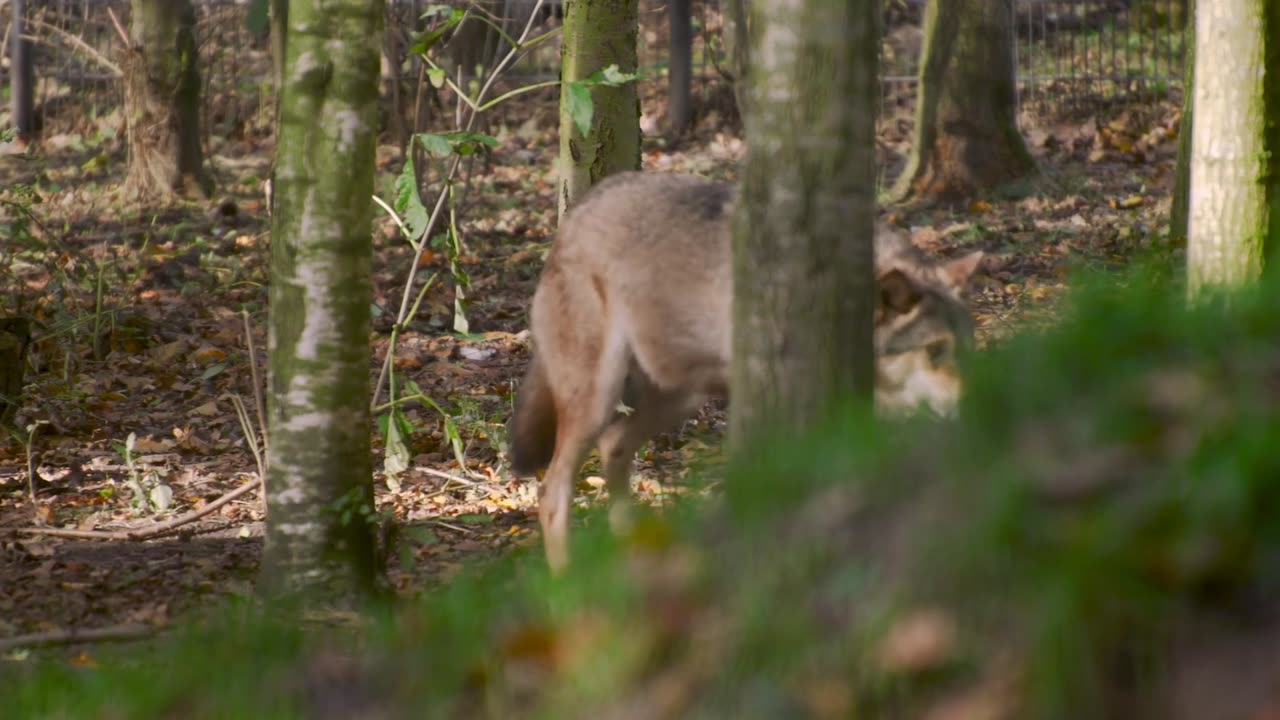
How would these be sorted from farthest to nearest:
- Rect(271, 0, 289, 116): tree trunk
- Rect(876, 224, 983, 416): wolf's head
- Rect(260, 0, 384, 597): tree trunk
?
Rect(271, 0, 289, 116): tree trunk, Rect(876, 224, 983, 416): wolf's head, Rect(260, 0, 384, 597): tree trunk

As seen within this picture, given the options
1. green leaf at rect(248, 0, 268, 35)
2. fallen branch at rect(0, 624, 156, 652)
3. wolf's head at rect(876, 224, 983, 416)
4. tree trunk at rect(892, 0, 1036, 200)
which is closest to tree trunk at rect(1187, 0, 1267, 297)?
wolf's head at rect(876, 224, 983, 416)

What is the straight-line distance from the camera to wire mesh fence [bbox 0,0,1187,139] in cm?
1723

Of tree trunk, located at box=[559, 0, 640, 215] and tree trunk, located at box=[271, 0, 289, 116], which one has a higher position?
tree trunk, located at box=[271, 0, 289, 116]

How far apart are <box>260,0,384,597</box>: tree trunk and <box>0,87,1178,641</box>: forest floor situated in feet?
1.41

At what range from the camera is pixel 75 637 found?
4934 mm

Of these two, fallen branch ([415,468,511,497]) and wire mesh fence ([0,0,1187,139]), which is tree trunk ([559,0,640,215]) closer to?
fallen branch ([415,468,511,497])

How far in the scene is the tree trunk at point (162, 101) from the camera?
1403cm

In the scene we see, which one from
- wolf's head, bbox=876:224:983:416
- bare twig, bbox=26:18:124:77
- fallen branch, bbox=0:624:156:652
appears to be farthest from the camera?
bare twig, bbox=26:18:124:77

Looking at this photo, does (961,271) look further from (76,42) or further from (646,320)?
(76,42)

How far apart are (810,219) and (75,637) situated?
284 centimetres

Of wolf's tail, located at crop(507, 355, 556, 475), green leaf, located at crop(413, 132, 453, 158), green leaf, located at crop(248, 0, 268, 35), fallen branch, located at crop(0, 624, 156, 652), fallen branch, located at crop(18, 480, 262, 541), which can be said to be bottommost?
fallen branch, located at crop(18, 480, 262, 541)

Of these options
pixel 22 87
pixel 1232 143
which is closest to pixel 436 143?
pixel 1232 143

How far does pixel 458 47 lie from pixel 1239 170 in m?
10.3

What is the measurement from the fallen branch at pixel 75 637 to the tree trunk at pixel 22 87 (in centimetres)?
1372
